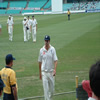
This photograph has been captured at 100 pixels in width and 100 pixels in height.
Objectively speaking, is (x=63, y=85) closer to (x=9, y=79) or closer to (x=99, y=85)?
(x=9, y=79)

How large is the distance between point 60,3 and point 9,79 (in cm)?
7503

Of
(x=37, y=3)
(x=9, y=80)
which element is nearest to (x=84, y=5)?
(x=37, y=3)

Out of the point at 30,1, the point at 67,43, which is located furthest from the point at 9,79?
the point at 30,1

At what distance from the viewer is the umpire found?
23.6 ft

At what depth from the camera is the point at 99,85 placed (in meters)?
2.77

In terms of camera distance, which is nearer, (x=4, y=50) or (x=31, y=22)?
(x=4, y=50)

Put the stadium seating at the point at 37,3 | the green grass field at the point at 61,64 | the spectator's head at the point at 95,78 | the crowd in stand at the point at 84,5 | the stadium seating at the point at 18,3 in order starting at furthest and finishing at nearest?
1. the stadium seating at the point at 18,3
2. the stadium seating at the point at 37,3
3. the crowd in stand at the point at 84,5
4. the green grass field at the point at 61,64
5. the spectator's head at the point at 95,78

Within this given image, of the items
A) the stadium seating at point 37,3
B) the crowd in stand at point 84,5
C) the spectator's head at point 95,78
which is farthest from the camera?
the stadium seating at point 37,3

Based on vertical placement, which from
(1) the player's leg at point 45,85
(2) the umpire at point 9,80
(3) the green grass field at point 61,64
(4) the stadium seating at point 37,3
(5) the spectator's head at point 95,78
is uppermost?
(4) the stadium seating at point 37,3

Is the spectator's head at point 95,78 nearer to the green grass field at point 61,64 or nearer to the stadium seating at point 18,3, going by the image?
the green grass field at point 61,64

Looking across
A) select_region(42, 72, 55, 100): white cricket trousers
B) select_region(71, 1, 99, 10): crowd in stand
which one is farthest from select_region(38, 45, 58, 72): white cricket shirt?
select_region(71, 1, 99, 10): crowd in stand

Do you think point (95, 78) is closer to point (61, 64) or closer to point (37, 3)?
point (61, 64)

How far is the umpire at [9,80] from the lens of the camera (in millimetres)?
7184

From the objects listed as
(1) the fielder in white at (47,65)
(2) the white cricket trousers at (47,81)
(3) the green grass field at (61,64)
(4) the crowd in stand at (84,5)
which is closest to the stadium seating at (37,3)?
(4) the crowd in stand at (84,5)
